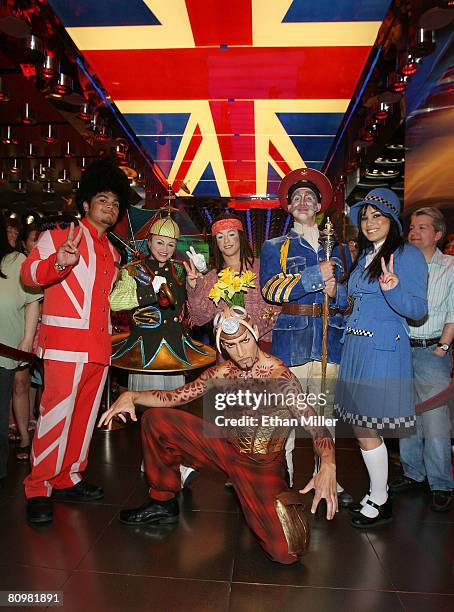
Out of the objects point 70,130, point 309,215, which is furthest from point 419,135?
point 70,130

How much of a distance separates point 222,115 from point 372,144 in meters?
2.01

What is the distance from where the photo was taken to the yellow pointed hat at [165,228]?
3.39 metres

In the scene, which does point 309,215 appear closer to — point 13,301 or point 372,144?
point 13,301

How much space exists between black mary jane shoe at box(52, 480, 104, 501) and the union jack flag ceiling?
78.9 inches

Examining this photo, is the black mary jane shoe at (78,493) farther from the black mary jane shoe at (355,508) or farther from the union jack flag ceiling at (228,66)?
the union jack flag ceiling at (228,66)

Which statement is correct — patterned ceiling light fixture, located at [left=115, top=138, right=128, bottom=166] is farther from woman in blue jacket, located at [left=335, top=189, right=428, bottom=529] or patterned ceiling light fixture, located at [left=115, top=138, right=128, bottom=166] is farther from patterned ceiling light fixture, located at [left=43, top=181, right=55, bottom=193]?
woman in blue jacket, located at [left=335, top=189, right=428, bottom=529]

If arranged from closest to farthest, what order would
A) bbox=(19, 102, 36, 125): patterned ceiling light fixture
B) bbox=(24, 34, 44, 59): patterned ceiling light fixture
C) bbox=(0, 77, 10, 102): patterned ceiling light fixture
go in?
bbox=(24, 34, 44, 59): patterned ceiling light fixture
bbox=(0, 77, 10, 102): patterned ceiling light fixture
bbox=(19, 102, 36, 125): patterned ceiling light fixture

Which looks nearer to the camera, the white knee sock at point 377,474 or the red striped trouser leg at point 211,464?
the red striped trouser leg at point 211,464

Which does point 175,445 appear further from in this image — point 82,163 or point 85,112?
point 82,163

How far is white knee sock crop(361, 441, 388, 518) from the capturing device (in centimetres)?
288

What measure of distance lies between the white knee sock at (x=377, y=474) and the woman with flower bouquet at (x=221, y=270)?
0.96 metres

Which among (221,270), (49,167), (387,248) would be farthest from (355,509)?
(49,167)

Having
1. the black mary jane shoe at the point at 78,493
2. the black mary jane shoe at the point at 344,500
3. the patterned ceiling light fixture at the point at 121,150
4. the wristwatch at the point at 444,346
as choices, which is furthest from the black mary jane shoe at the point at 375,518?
the patterned ceiling light fixture at the point at 121,150

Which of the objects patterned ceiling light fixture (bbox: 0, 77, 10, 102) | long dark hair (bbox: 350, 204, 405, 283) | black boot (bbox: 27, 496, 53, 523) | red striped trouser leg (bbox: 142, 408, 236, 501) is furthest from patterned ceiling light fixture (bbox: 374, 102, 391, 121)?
black boot (bbox: 27, 496, 53, 523)
